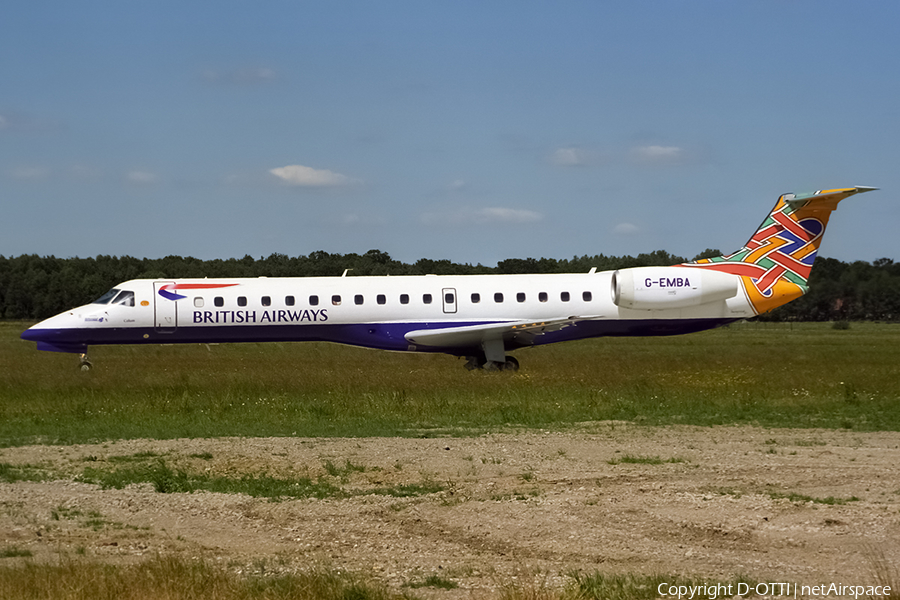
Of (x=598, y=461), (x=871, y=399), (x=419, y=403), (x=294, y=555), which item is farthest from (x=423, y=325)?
(x=294, y=555)

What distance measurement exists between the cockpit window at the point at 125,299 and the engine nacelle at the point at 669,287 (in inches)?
493

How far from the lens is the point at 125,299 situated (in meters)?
24.8

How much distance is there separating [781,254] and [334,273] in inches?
1665

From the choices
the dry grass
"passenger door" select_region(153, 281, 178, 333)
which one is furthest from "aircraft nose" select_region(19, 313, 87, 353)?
the dry grass

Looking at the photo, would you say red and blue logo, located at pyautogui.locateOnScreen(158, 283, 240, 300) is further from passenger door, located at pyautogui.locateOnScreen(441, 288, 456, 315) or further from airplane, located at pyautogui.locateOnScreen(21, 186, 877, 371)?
passenger door, located at pyautogui.locateOnScreen(441, 288, 456, 315)

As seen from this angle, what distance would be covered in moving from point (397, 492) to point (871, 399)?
11.8 metres

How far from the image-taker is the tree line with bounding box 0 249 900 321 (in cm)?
6084

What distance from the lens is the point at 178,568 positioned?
6805mm

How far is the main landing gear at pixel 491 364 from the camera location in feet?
81.7

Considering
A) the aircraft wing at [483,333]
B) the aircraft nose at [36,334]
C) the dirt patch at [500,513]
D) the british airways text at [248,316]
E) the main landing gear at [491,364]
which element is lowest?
the dirt patch at [500,513]

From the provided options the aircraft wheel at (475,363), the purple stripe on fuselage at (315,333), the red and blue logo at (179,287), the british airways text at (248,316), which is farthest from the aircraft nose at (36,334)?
the aircraft wheel at (475,363)

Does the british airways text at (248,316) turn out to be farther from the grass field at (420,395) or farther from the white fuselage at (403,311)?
the grass field at (420,395)

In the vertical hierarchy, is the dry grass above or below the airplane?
below

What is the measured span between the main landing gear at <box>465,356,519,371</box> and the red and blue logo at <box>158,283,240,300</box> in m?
6.71
